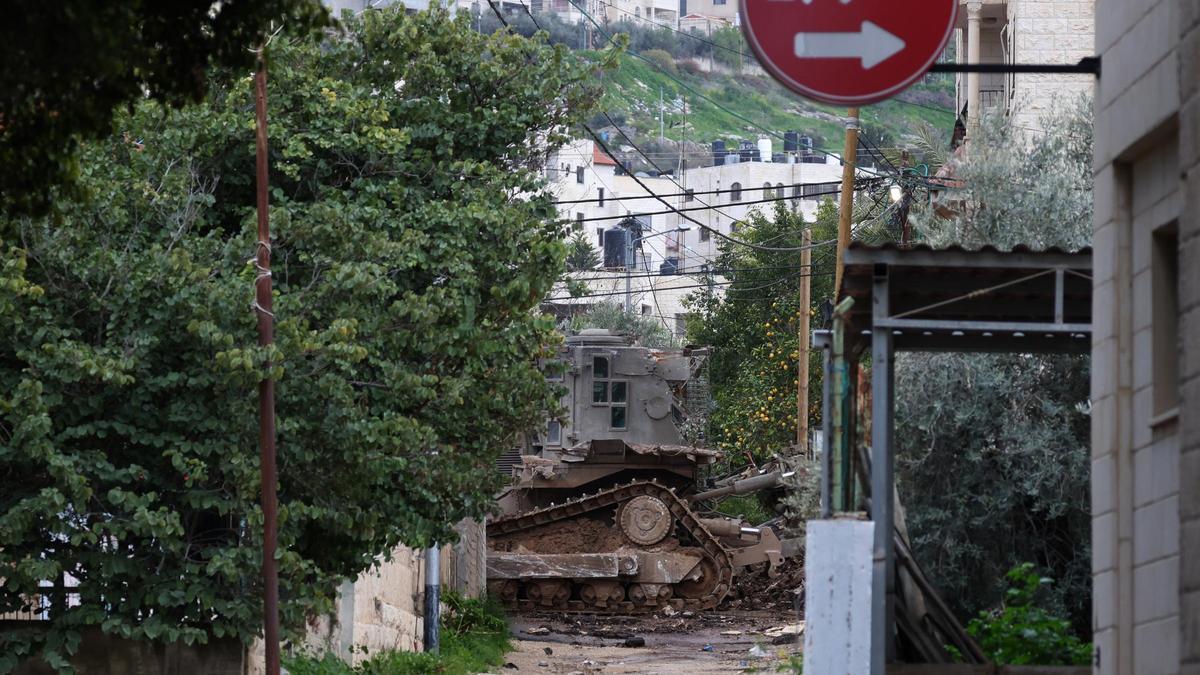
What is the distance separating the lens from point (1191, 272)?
257 inches

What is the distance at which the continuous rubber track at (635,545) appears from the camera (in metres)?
33.2

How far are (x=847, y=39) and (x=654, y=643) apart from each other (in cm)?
1955

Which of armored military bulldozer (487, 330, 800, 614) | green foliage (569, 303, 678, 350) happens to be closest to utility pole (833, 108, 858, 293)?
armored military bulldozer (487, 330, 800, 614)

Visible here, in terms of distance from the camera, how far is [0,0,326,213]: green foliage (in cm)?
587

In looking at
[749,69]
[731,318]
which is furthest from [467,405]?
[749,69]

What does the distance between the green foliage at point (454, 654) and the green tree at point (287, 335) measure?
159 centimetres

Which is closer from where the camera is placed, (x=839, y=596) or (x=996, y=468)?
(x=839, y=596)

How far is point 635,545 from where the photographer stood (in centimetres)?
3375

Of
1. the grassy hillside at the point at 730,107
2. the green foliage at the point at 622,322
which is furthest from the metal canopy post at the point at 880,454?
the grassy hillside at the point at 730,107

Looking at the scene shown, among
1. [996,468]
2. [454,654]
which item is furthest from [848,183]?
[454,654]

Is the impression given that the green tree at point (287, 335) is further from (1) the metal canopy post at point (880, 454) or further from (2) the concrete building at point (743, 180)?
(2) the concrete building at point (743, 180)

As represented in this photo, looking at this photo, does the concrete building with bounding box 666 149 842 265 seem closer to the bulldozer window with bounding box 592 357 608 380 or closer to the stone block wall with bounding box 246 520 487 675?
the bulldozer window with bounding box 592 357 608 380

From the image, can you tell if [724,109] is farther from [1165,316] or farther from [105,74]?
[105,74]

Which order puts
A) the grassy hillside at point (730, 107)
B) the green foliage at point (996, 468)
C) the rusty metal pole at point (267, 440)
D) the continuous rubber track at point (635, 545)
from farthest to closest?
the grassy hillside at point (730, 107)
the continuous rubber track at point (635, 545)
the green foliage at point (996, 468)
the rusty metal pole at point (267, 440)
